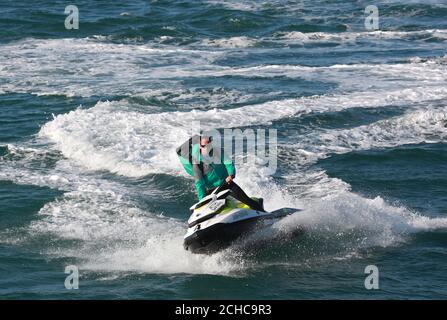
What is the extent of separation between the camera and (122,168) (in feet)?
60.7

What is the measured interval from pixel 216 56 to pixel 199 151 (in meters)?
18.4

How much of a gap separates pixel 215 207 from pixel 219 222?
0.32m

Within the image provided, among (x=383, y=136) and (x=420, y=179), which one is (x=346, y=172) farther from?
(x=383, y=136)

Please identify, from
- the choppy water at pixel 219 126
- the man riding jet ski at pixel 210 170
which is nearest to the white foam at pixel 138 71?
the choppy water at pixel 219 126

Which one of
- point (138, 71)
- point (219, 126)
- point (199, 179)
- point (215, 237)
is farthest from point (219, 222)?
point (138, 71)

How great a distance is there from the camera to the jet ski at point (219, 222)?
12773 millimetres

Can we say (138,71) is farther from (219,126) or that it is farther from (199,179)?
(199,179)

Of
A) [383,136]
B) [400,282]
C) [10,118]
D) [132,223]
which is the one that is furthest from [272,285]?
[10,118]

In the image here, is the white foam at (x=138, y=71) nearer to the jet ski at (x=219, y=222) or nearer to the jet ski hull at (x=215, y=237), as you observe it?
the jet ski at (x=219, y=222)

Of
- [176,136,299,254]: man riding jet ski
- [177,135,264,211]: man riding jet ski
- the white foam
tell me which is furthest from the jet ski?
the white foam

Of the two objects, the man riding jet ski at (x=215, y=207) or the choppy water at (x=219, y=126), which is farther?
the choppy water at (x=219, y=126)

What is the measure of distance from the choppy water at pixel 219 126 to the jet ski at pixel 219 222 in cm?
30

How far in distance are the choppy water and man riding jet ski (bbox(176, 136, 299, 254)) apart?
0.32 m

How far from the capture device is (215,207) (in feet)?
42.7
